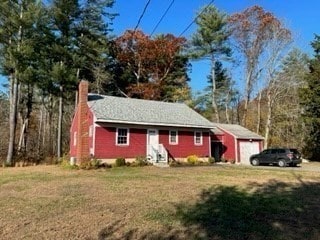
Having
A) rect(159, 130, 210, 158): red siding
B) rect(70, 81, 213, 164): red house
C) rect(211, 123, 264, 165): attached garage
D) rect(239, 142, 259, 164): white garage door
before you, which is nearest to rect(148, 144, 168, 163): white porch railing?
rect(70, 81, 213, 164): red house

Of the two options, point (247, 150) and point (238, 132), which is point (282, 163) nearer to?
point (247, 150)

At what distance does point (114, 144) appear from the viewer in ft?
86.8

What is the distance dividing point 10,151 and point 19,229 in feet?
72.9

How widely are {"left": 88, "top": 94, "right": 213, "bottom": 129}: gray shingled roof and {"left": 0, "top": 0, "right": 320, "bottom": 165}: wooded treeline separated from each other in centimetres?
645

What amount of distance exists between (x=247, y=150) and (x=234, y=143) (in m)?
1.98

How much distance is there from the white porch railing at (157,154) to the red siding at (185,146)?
71 centimetres

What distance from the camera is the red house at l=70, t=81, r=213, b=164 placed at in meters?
25.9

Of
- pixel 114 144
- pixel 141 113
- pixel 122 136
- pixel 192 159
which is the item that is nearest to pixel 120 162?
pixel 114 144

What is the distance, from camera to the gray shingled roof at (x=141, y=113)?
88.6 ft

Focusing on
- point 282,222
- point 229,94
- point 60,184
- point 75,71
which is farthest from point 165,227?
point 229,94

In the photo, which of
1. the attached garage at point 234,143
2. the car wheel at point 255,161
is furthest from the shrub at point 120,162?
the attached garage at point 234,143

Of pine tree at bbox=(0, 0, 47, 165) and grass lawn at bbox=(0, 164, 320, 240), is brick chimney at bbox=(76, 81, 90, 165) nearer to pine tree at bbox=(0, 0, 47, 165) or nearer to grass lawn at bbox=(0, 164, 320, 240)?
pine tree at bbox=(0, 0, 47, 165)

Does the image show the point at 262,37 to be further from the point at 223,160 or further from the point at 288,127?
the point at 223,160

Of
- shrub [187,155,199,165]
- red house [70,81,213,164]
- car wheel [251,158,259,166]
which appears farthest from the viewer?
car wheel [251,158,259,166]
